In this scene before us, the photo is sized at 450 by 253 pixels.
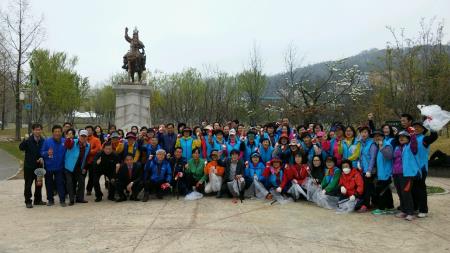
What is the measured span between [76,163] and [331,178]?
5295 mm

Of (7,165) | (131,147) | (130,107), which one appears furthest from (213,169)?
(7,165)

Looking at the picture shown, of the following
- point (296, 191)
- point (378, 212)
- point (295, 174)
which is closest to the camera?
point (378, 212)

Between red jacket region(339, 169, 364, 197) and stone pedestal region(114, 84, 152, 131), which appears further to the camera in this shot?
stone pedestal region(114, 84, 152, 131)

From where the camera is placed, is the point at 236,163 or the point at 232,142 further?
the point at 232,142

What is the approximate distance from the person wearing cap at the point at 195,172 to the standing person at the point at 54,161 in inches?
103

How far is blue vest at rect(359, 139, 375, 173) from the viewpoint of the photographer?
7520 millimetres

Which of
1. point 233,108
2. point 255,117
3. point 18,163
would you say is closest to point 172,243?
point 18,163

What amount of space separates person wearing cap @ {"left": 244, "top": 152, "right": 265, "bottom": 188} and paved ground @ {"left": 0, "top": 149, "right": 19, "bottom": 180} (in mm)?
9052

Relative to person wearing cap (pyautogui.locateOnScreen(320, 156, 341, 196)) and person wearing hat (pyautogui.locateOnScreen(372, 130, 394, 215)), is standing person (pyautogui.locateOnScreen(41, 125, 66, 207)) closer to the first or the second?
person wearing cap (pyautogui.locateOnScreen(320, 156, 341, 196))

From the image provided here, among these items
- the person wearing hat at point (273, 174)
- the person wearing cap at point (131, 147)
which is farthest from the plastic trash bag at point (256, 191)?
the person wearing cap at point (131, 147)

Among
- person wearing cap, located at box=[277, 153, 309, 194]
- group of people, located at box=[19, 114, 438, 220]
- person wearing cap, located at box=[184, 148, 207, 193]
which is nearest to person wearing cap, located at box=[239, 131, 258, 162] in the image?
group of people, located at box=[19, 114, 438, 220]

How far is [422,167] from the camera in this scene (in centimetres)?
682

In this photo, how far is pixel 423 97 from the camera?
12.6 m

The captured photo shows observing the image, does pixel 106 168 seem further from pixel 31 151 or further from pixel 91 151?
pixel 31 151
